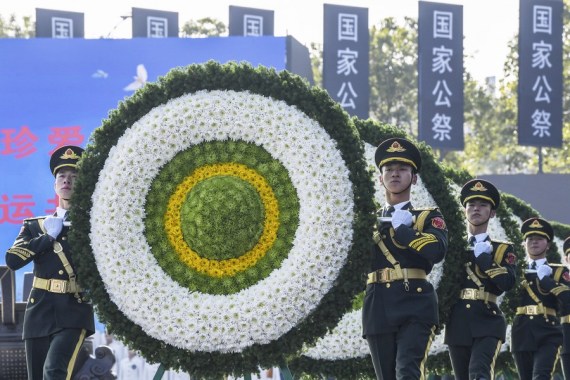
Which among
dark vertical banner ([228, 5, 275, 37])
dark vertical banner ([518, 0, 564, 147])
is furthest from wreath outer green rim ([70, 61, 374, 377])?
dark vertical banner ([518, 0, 564, 147])

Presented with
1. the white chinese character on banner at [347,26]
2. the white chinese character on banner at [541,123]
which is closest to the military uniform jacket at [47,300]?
the white chinese character on banner at [347,26]

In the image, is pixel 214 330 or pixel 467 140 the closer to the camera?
pixel 214 330

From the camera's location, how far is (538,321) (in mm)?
10617

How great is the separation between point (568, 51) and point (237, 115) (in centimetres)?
3235

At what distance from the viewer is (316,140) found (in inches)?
290

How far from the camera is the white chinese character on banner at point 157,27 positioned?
78.1ft

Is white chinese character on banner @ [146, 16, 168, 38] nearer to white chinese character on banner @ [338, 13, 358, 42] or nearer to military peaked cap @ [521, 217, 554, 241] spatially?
white chinese character on banner @ [338, 13, 358, 42]

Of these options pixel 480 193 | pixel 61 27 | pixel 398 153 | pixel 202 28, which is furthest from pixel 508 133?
pixel 398 153

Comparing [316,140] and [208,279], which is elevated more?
[316,140]

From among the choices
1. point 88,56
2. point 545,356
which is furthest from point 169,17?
point 545,356

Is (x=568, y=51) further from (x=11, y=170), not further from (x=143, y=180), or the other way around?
(x=143, y=180)

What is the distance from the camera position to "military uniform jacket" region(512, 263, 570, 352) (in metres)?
10.6

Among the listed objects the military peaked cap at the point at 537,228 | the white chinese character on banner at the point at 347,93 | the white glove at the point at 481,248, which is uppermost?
the white chinese character on banner at the point at 347,93

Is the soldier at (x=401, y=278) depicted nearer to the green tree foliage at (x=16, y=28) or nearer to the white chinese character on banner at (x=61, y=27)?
the white chinese character on banner at (x=61, y=27)
